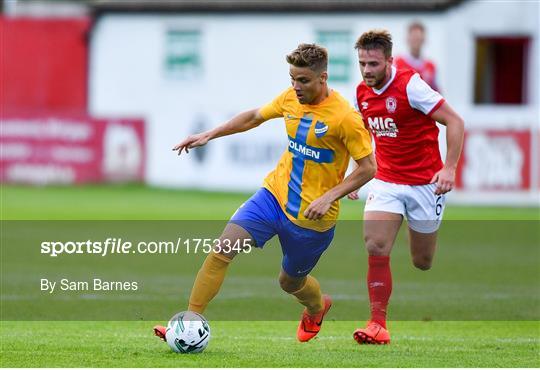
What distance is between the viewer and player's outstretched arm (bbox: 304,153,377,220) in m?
8.52

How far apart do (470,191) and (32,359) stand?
17.8m

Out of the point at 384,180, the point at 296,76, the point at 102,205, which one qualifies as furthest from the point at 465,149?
the point at 296,76

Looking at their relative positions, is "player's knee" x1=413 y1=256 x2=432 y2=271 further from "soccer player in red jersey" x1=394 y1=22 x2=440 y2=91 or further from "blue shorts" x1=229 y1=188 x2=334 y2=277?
"soccer player in red jersey" x1=394 y1=22 x2=440 y2=91

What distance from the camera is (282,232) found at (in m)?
8.96

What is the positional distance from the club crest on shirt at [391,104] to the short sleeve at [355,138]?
979 mm

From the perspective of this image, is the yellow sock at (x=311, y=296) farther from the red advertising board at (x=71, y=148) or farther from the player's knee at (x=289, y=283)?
the red advertising board at (x=71, y=148)

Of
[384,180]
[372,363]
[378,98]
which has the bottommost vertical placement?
[372,363]

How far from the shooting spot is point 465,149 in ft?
81.9

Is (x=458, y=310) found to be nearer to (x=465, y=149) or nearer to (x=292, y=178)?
(x=292, y=178)

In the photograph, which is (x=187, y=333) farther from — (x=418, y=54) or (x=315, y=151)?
(x=418, y=54)

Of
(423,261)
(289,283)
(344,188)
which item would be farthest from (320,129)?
(423,261)

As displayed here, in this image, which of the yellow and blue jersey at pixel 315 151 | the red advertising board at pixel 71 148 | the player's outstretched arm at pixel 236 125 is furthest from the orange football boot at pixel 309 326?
A: the red advertising board at pixel 71 148

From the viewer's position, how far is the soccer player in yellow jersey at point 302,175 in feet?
28.2

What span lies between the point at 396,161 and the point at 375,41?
1170mm
